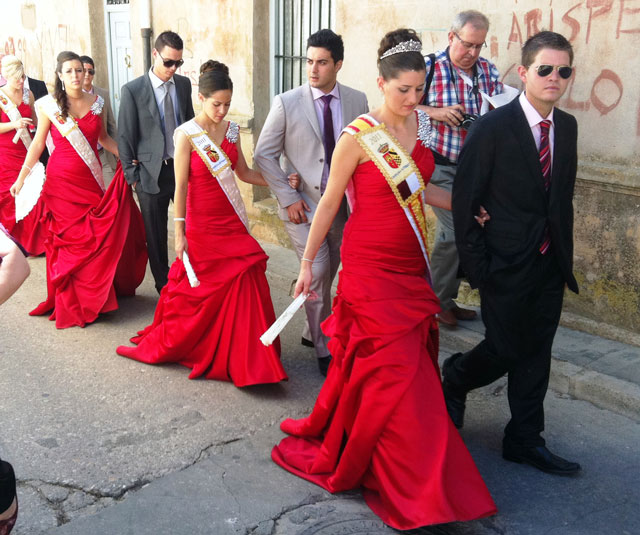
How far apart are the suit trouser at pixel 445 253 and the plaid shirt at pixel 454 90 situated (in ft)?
0.66

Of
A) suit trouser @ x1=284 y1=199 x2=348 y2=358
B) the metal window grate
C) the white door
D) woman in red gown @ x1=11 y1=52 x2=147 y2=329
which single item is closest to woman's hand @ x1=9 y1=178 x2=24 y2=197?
woman in red gown @ x1=11 y1=52 x2=147 y2=329

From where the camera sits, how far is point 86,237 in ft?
21.0

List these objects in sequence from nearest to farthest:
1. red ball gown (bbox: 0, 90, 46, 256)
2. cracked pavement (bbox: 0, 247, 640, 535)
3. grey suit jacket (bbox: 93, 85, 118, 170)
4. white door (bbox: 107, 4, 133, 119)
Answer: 1. cracked pavement (bbox: 0, 247, 640, 535)
2. grey suit jacket (bbox: 93, 85, 118, 170)
3. red ball gown (bbox: 0, 90, 46, 256)
4. white door (bbox: 107, 4, 133, 119)

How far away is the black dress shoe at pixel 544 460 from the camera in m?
3.91

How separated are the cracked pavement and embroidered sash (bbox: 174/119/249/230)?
1224 mm

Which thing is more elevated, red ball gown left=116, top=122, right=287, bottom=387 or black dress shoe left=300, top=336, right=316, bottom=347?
red ball gown left=116, top=122, right=287, bottom=387

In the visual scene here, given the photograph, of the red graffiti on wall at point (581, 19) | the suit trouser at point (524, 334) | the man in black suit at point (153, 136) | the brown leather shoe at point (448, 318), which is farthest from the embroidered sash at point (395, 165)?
the man in black suit at point (153, 136)

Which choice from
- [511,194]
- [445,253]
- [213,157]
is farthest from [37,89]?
[511,194]

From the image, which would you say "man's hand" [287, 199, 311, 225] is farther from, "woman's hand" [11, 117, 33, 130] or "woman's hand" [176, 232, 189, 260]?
"woman's hand" [11, 117, 33, 130]

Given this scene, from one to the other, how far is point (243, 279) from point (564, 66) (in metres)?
2.41

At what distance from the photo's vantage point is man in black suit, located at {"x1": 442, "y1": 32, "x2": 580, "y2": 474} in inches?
144

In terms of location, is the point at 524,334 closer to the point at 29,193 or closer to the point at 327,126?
the point at 327,126

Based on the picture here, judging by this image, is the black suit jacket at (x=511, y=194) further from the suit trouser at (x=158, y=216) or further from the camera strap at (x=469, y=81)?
the suit trouser at (x=158, y=216)

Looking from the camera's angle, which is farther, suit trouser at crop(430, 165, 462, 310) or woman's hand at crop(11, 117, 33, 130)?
woman's hand at crop(11, 117, 33, 130)
